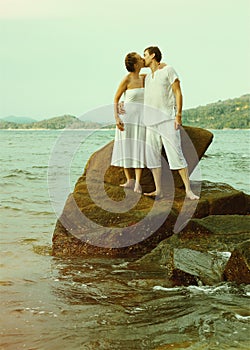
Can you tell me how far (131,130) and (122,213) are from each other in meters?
1.45

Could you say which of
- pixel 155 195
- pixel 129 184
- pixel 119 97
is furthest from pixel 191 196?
pixel 119 97

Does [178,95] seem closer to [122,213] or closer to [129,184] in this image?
[129,184]

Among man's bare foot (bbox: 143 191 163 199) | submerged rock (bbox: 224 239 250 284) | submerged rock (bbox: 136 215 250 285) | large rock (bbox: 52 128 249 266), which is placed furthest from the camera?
man's bare foot (bbox: 143 191 163 199)

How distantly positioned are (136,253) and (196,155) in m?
2.27

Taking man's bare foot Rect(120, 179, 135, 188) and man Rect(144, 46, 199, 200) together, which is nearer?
man Rect(144, 46, 199, 200)

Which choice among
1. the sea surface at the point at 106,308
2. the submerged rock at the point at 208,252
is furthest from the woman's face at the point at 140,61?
the sea surface at the point at 106,308

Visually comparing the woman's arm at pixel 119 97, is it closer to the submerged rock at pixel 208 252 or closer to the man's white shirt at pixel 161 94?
the man's white shirt at pixel 161 94

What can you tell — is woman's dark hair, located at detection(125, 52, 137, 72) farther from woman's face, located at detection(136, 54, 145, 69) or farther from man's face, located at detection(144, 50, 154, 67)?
man's face, located at detection(144, 50, 154, 67)

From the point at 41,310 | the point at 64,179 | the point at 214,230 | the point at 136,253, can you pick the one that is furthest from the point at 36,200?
the point at 41,310

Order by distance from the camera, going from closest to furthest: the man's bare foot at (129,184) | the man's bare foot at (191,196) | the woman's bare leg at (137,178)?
the man's bare foot at (191,196)
the woman's bare leg at (137,178)
the man's bare foot at (129,184)

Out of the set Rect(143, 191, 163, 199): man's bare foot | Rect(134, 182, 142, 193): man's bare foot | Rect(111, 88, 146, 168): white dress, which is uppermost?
Rect(111, 88, 146, 168): white dress

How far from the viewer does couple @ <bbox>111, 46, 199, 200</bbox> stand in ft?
28.8

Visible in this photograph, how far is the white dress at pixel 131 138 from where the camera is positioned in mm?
9125

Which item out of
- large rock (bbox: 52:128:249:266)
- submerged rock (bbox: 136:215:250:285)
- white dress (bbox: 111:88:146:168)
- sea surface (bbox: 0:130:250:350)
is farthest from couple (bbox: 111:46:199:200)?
sea surface (bbox: 0:130:250:350)
